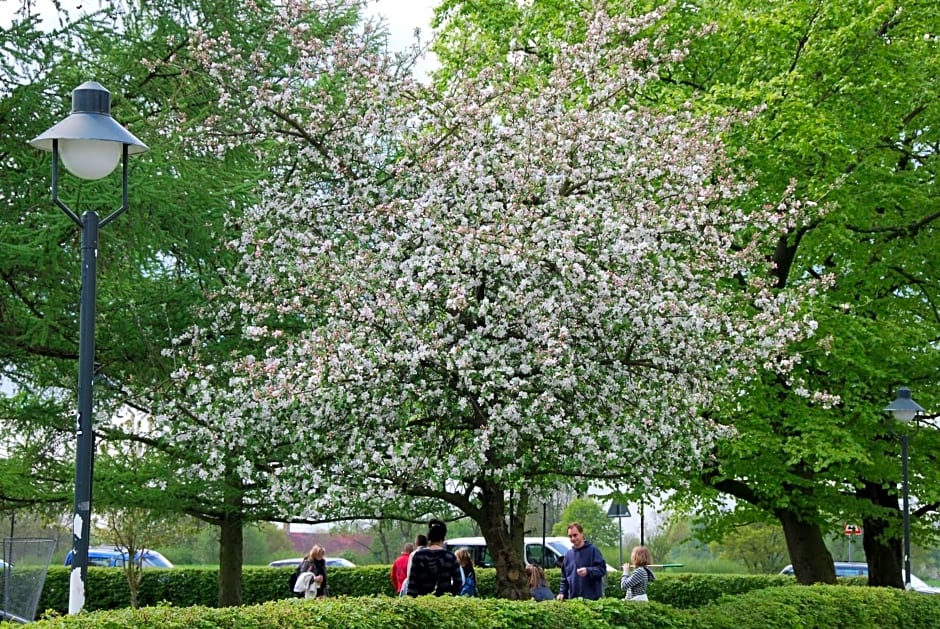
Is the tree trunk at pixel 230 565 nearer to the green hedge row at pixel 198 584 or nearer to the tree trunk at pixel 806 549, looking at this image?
the green hedge row at pixel 198 584

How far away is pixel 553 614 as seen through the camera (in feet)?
28.4

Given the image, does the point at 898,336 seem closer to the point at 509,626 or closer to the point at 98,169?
the point at 509,626

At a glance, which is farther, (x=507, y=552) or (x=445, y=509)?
(x=445, y=509)

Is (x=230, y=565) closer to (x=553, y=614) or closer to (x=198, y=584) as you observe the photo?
(x=198, y=584)

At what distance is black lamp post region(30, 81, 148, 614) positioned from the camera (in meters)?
7.17

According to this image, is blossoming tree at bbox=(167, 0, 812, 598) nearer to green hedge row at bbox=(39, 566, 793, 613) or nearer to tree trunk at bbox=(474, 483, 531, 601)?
tree trunk at bbox=(474, 483, 531, 601)

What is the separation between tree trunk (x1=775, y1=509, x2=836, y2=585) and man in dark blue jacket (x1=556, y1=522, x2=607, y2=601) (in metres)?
7.95

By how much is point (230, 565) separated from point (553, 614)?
41.1 feet

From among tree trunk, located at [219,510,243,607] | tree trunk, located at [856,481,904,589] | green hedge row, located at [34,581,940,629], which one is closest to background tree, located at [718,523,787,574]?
tree trunk, located at [856,481,904,589]

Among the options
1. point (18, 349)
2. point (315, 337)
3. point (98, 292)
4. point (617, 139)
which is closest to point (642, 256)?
point (617, 139)

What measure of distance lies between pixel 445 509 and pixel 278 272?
4.11 m

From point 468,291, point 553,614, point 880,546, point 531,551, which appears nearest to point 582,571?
point 468,291

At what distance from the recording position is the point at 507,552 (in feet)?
43.3

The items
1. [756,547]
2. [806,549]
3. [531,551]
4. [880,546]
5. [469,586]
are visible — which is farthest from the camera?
[756,547]
